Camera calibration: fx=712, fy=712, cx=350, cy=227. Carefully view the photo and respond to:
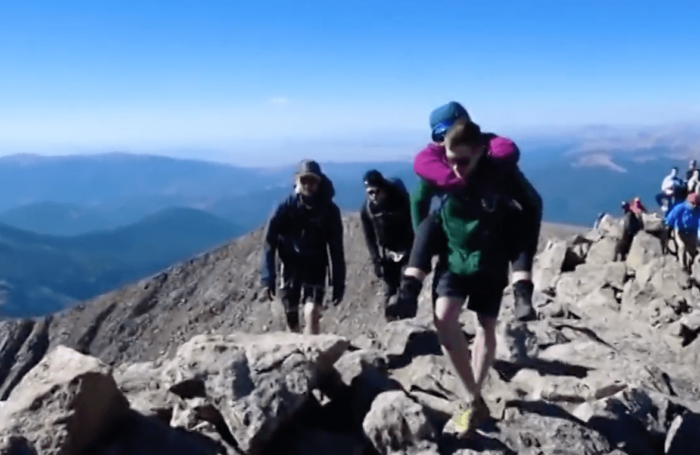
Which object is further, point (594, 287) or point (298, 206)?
point (594, 287)

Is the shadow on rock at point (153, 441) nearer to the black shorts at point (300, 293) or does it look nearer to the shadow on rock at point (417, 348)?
the shadow on rock at point (417, 348)

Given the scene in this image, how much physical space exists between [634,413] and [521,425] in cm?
137

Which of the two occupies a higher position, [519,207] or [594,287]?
[519,207]

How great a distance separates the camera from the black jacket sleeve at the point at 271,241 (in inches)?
400

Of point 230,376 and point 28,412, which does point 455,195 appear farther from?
point 28,412

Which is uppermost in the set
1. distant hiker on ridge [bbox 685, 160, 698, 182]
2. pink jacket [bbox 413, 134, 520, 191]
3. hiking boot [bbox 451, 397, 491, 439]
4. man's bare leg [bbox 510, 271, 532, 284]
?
pink jacket [bbox 413, 134, 520, 191]

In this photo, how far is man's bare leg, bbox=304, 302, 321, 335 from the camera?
10.7 meters

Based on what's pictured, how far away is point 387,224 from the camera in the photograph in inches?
463

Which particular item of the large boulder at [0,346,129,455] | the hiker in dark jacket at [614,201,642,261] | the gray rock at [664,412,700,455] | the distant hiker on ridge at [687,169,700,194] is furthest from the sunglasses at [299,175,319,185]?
the hiker in dark jacket at [614,201,642,261]

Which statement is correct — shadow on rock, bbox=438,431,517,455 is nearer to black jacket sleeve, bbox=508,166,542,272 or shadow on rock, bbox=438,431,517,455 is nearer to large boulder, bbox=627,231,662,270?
black jacket sleeve, bbox=508,166,542,272

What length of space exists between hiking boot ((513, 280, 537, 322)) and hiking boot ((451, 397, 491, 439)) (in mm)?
1045

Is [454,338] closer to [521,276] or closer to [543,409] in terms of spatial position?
[521,276]

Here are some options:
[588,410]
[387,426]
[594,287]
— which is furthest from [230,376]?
[594,287]

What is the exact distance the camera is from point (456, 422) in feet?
22.4
